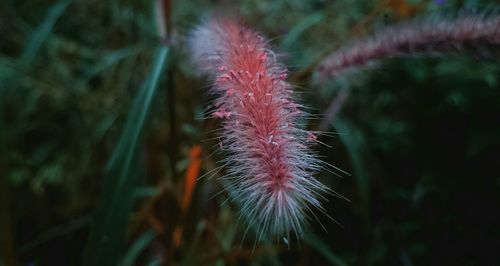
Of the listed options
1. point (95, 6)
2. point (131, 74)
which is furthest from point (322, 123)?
point (95, 6)

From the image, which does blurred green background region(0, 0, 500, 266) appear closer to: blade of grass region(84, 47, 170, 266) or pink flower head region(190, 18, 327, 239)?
blade of grass region(84, 47, 170, 266)

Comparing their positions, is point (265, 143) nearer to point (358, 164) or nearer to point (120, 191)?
point (120, 191)

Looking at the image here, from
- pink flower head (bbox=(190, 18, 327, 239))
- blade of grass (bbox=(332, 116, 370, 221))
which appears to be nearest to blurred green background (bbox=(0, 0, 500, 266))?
blade of grass (bbox=(332, 116, 370, 221))

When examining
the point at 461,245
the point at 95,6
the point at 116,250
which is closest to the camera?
the point at 116,250

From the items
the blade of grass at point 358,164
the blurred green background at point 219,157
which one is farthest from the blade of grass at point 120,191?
the blade of grass at point 358,164

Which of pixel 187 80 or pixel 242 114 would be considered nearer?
pixel 242 114

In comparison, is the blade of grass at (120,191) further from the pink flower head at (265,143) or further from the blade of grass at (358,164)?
the blade of grass at (358,164)

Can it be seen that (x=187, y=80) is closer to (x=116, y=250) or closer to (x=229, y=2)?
(x=229, y=2)

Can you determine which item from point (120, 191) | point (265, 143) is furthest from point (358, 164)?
point (265, 143)
